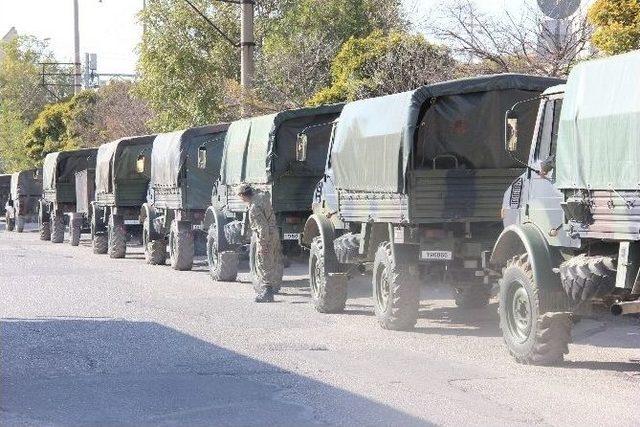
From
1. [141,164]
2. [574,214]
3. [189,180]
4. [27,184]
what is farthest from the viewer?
[27,184]

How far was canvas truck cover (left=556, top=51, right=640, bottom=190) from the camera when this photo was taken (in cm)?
1008

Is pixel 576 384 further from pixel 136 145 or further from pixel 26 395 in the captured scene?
pixel 136 145

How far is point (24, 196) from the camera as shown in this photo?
5184cm

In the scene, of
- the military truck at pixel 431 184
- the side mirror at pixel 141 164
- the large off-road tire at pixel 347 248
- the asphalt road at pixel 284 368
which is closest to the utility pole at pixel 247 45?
the side mirror at pixel 141 164

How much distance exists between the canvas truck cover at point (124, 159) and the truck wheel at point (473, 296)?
1483 cm

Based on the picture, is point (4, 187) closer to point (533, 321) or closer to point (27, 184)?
point (27, 184)

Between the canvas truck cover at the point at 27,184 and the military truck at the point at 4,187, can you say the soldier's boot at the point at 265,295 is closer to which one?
the canvas truck cover at the point at 27,184

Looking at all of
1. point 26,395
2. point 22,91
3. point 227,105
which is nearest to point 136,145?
point 227,105

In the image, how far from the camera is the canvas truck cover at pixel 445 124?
14664 mm

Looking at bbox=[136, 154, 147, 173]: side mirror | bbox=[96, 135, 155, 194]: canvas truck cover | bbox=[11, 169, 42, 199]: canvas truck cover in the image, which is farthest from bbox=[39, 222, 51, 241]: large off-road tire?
bbox=[136, 154, 147, 173]: side mirror

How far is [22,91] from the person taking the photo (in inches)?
3996

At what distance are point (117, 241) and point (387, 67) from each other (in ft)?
24.4

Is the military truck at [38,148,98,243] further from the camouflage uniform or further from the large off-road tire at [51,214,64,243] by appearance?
the camouflage uniform

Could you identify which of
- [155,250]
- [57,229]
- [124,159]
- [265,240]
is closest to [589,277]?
[265,240]
